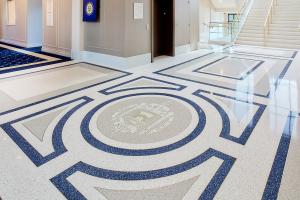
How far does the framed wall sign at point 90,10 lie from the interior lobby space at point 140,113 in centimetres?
3

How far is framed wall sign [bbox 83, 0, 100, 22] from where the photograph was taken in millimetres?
6663

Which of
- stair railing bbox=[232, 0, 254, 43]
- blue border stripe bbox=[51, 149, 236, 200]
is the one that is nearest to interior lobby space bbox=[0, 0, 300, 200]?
blue border stripe bbox=[51, 149, 236, 200]

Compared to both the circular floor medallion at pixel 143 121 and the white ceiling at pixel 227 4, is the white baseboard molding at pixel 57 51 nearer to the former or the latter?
the circular floor medallion at pixel 143 121

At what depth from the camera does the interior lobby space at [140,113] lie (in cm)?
211

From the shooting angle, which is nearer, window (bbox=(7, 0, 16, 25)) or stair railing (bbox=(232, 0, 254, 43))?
window (bbox=(7, 0, 16, 25))

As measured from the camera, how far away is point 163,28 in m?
8.33

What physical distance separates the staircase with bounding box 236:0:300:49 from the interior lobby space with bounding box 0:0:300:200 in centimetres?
183

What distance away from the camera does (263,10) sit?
487 inches

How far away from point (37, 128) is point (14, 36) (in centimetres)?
957

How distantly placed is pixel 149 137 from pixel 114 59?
4110 mm

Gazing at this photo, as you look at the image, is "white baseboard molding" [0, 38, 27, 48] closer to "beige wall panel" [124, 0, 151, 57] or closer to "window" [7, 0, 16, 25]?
"window" [7, 0, 16, 25]

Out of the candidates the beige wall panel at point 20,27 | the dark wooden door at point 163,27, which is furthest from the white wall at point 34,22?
the dark wooden door at point 163,27

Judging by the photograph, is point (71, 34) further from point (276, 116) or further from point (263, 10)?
point (263, 10)

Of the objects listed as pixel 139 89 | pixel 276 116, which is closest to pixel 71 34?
pixel 139 89
